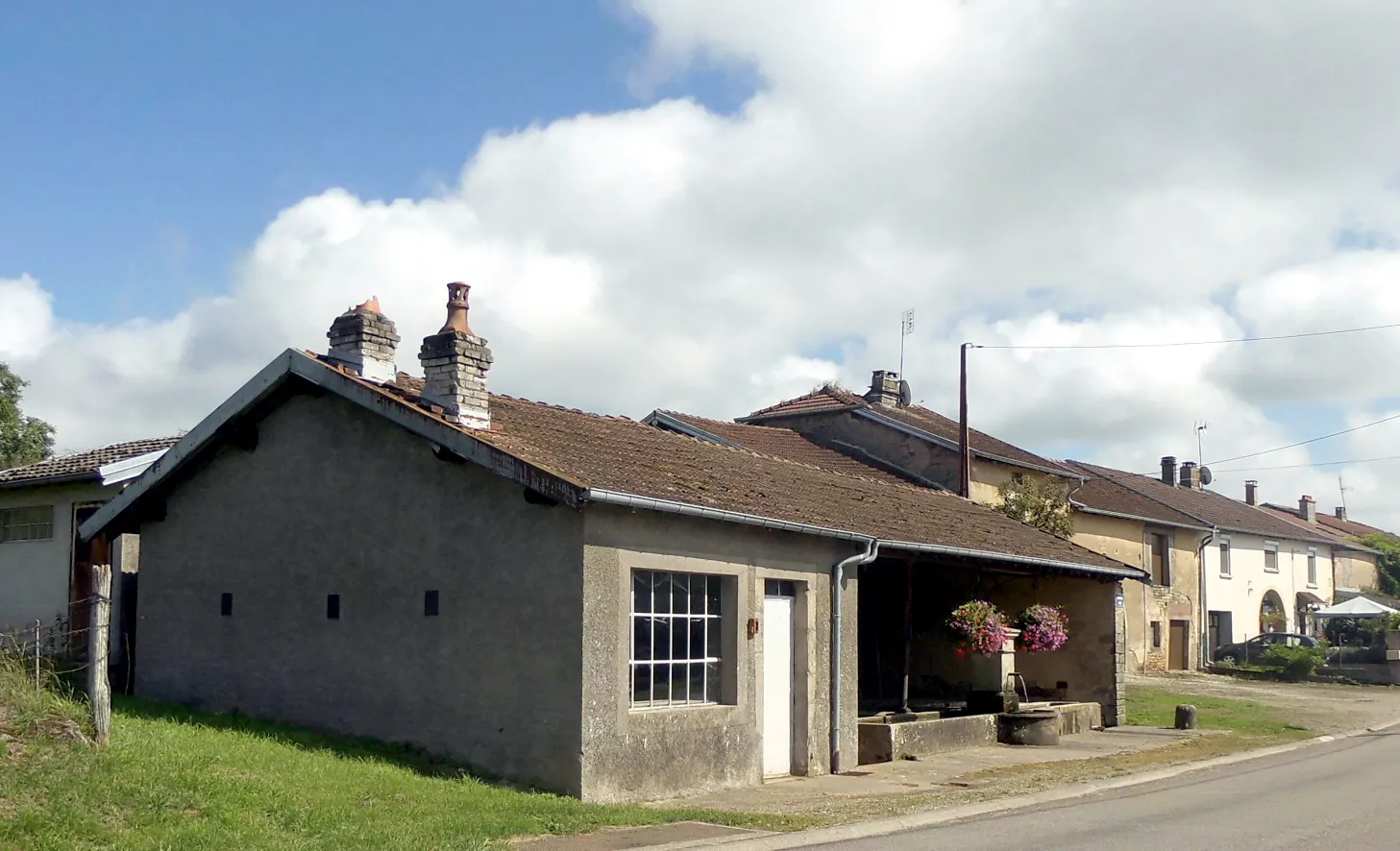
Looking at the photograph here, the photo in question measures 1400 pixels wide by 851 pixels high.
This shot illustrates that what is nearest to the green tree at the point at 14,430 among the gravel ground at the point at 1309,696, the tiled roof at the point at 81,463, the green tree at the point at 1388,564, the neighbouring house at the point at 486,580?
the tiled roof at the point at 81,463

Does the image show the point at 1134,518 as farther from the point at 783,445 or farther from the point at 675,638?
the point at 675,638

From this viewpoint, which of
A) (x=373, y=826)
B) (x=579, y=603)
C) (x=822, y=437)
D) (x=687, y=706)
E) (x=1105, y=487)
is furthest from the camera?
(x=1105, y=487)

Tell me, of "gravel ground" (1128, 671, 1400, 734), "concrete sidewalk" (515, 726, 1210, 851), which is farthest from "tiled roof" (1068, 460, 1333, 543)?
"concrete sidewalk" (515, 726, 1210, 851)

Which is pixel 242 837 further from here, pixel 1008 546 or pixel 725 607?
pixel 1008 546

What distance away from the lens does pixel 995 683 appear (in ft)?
67.0

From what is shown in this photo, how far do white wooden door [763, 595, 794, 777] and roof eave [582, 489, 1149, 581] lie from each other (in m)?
0.94

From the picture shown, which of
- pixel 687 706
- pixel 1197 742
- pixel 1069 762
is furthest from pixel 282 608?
pixel 1197 742

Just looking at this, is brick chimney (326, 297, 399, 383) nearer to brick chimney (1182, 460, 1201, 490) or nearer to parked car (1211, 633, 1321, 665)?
parked car (1211, 633, 1321, 665)

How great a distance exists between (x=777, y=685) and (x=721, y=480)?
94.6 inches

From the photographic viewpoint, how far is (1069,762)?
672 inches

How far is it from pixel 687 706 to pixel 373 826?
175 inches

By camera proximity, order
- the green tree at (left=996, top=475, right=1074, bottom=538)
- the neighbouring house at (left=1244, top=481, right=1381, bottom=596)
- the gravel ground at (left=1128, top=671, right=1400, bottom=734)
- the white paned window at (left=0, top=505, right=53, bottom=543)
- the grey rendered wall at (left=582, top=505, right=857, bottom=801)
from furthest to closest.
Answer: the neighbouring house at (left=1244, top=481, right=1381, bottom=596) → the green tree at (left=996, top=475, right=1074, bottom=538) → the gravel ground at (left=1128, top=671, right=1400, bottom=734) → the white paned window at (left=0, top=505, right=53, bottom=543) → the grey rendered wall at (left=582, top=505, right=857, bottom=801)

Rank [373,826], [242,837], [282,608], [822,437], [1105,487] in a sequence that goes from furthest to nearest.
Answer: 1. [1105,487]
2. [822,437]
3. [282,608]
4. [373,826]
5. [242,837]

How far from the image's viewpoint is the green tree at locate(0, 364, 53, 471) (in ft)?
123
